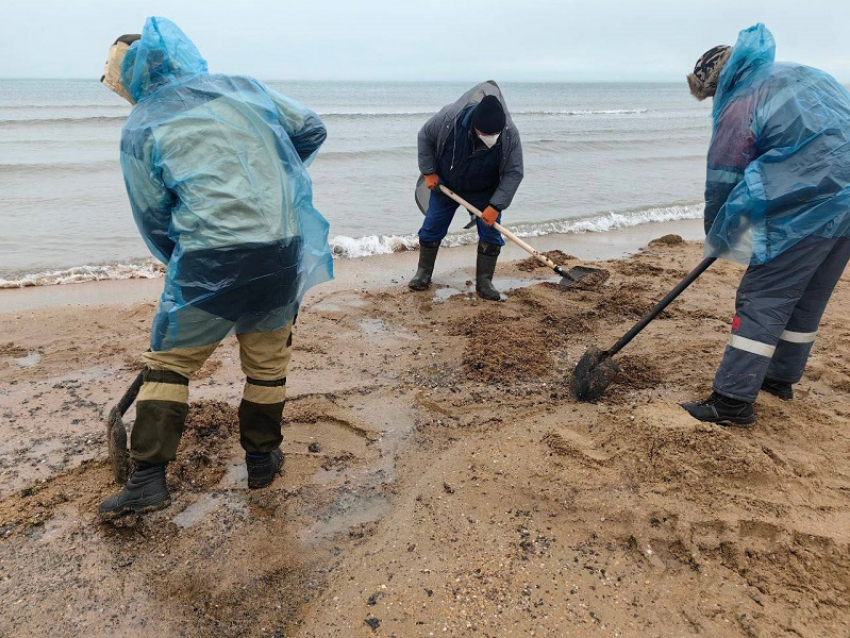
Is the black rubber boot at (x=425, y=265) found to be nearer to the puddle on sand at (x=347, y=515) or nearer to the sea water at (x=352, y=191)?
the sea water at (x=352, y=191)

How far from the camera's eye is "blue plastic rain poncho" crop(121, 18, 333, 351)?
2.23 m

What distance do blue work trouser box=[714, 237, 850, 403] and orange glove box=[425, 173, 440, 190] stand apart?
9.67 feet

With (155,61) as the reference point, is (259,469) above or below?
below

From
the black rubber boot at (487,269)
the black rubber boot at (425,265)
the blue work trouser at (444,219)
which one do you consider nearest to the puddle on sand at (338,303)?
the black rubber boot at (425,265)

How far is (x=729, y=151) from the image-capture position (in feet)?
9.88

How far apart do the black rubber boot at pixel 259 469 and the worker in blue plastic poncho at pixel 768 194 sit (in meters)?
2.23

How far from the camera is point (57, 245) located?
23.5 ft

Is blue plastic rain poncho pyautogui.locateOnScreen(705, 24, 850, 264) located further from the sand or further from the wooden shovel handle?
the wooden shovel handle

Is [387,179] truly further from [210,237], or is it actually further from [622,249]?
[210,237]

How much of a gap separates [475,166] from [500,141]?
307 millimetres

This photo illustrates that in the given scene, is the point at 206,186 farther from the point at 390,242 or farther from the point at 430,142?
the point at 390,242

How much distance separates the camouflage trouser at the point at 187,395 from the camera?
2471 mm

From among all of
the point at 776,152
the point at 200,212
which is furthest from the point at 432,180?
the point at 200,212

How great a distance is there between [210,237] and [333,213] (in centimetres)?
729
